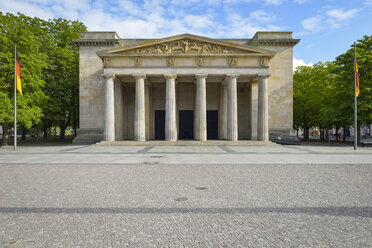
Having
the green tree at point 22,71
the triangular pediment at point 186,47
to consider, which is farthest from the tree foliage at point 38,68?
the triangular pediment at point 186,47

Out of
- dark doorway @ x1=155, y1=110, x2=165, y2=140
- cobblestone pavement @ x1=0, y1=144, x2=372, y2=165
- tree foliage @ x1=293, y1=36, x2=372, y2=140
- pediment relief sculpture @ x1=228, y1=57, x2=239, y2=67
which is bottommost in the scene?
cobblestone pavement @ x1=0, y1=144, x2=372, y2=165

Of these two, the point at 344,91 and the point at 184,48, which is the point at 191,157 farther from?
the point at 344,91

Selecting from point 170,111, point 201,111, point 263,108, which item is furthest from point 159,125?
point 263,108

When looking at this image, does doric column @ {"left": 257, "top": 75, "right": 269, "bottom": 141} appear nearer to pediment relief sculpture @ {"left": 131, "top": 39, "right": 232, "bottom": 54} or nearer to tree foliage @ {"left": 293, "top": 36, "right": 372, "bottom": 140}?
A: pediment relief sculpture @ {"left": 131, "top": 39, "right": 232, "bottom": 54}

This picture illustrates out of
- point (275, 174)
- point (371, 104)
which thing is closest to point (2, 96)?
point (275, 174)

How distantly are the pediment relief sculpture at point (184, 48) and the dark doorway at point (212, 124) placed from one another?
459 inches

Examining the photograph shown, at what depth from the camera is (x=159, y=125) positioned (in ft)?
141

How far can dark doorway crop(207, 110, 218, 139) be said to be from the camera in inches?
1676

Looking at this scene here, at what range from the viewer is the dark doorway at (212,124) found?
42.6 m

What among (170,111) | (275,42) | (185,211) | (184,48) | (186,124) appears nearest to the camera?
(185,211)

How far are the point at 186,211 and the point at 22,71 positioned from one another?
32.7 meters

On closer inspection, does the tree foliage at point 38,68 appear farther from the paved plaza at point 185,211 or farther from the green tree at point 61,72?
the paved plaza at point 185,211

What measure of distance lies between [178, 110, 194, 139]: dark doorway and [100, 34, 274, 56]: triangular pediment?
11.9m

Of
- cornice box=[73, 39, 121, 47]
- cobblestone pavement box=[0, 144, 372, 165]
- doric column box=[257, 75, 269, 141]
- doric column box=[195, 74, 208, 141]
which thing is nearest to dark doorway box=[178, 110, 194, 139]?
doric column box=[195, 74, 208, 141]
